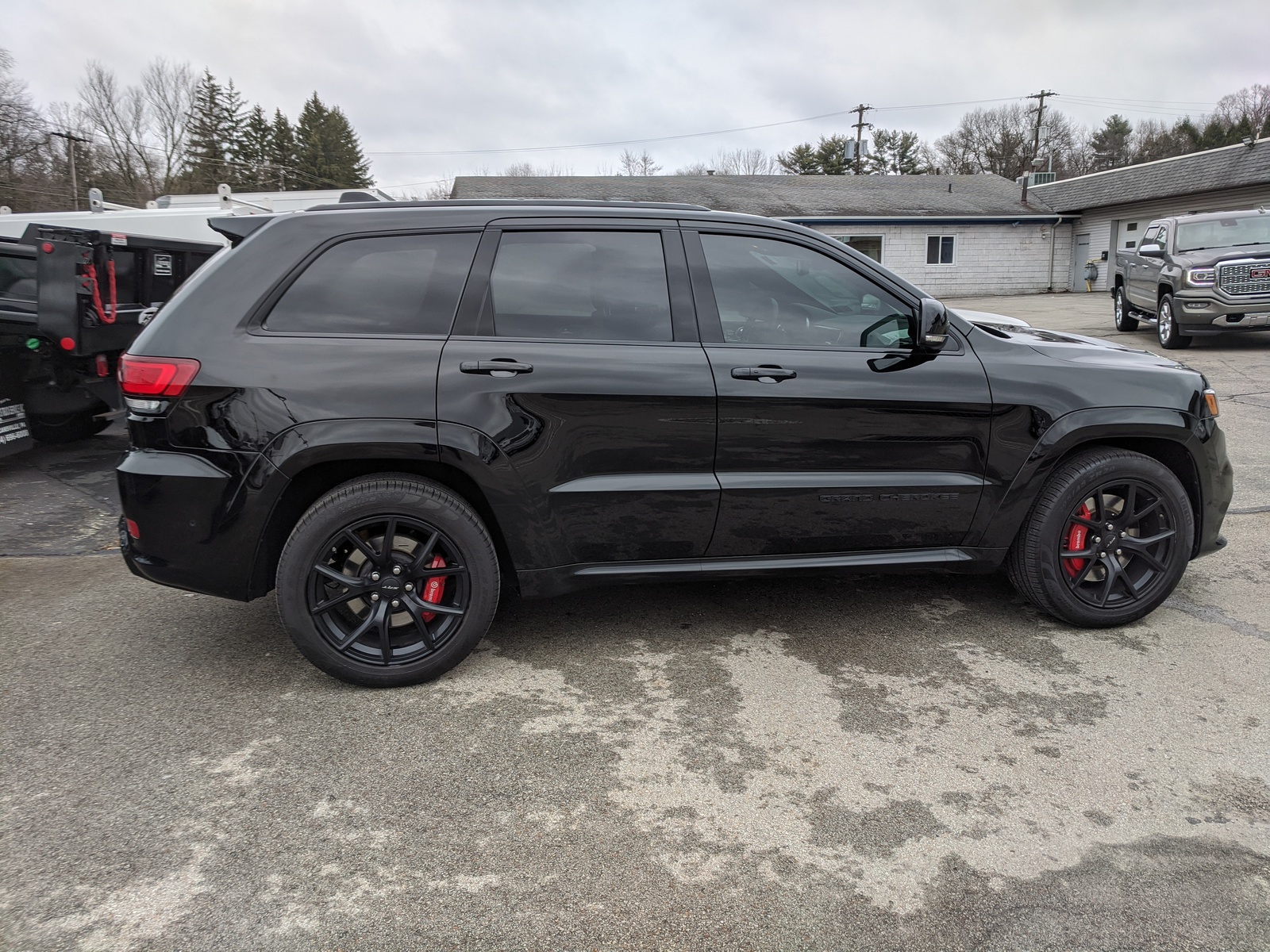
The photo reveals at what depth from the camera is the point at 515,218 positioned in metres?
3.47

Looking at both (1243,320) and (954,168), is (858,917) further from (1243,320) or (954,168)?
(954,168)

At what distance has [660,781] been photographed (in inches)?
109

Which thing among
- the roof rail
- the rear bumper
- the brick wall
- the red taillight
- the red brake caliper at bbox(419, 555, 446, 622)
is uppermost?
the brick wall

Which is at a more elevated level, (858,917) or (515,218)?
(515,218)

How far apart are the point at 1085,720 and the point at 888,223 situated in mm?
29880

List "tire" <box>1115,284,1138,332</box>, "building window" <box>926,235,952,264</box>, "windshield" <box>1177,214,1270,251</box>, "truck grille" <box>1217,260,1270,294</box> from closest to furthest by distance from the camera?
1. "truck grille" <box>1217,260,1270,294</box>
2. "windshield" <box>1177,214,1270,251</box>
3. "tire" <box>1115,284,1138,332</box>
4. "building window" <box>926,235,952,264</box>

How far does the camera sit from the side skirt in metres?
3.50

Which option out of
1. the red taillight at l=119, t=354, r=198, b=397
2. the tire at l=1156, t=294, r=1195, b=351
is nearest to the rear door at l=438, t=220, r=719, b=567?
the red taillight at l=119, t=354, r=198, b=397

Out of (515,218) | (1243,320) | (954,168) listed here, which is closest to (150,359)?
(515,218)

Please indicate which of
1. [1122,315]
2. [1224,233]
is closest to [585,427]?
[1224,233]

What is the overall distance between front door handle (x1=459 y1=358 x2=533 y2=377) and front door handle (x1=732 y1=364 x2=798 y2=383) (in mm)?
820

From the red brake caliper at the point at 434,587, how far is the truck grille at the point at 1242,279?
43.3ft

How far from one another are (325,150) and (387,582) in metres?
69.4

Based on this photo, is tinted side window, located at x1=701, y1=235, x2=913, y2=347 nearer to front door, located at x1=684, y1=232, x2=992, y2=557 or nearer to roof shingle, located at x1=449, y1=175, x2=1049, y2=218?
front door, located at x1=684, y1=232, x2=992, y2=557
